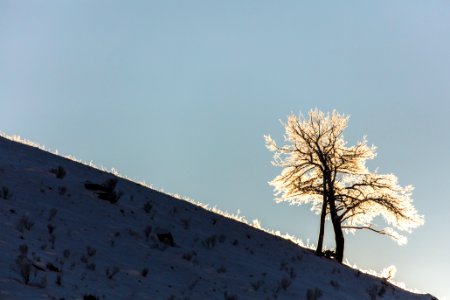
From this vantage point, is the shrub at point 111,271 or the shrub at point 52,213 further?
the shrub at point 52,213

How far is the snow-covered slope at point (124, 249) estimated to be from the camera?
314 inches

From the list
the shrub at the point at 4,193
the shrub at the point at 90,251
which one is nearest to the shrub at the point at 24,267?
the shrub at the point at 90,251

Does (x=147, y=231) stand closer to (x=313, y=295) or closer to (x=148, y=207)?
(x=148, y=207)

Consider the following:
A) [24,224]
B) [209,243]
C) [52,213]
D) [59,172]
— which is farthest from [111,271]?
[59,172]

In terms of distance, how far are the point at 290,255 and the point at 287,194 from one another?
10055mm

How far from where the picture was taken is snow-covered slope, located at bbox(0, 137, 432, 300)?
7988mm

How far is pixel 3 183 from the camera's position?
1227 centimetres

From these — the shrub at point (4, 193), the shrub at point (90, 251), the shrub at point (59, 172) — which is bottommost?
the shrub at point (90, 251)

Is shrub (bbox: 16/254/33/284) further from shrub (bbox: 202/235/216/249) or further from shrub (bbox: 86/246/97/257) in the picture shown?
shrub (bbox: 202/235/216/249)

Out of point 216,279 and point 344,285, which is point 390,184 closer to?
point 344,285

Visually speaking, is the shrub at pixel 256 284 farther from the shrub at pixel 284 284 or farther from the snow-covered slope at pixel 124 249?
the shrub at pixel 284 284

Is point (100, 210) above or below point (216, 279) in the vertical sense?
above

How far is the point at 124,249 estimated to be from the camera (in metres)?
10.8

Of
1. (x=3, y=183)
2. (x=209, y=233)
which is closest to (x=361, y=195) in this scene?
(x=209, y=233)
